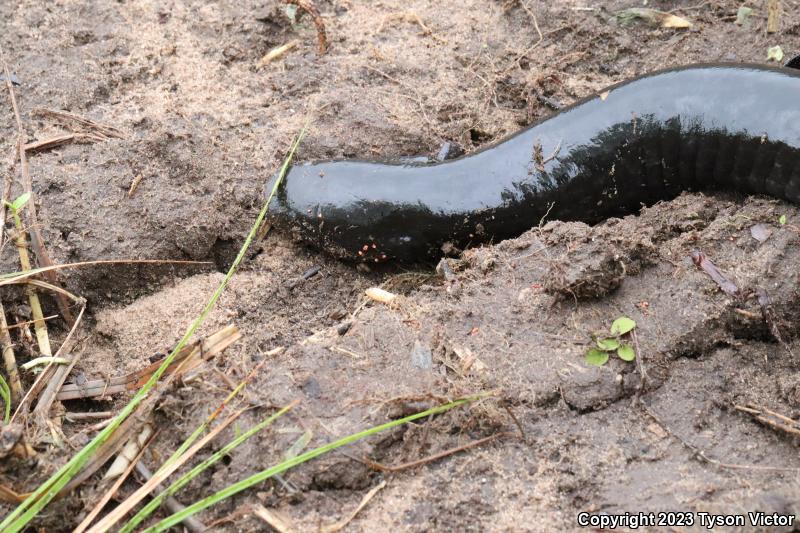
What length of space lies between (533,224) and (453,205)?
0.59m

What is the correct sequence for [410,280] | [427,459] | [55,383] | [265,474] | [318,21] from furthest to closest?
[318,21]
[410,280]
[55,383]
[427,459]
[265,474]

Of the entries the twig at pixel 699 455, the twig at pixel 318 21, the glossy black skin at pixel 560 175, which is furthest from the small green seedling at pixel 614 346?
the twig at pixel 318 21

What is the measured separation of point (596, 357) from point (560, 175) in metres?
1.89

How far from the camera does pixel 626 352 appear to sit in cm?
361

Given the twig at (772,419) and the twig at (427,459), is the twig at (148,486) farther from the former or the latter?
the twig at (772,419)

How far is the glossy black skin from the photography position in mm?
4969

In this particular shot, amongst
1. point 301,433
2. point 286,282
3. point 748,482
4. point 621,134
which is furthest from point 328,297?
point 748,482

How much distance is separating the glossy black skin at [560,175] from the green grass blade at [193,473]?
2.20m

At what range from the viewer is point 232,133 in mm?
5691

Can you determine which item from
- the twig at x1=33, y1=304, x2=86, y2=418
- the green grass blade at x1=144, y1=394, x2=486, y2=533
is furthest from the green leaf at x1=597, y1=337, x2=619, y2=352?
the twig at x1=33, y1=304, x2=86, y2=418

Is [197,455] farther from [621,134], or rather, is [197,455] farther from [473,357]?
[621,134]

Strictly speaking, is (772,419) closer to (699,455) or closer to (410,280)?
(699,455)

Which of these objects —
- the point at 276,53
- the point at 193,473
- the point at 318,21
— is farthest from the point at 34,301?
the point at 318,21

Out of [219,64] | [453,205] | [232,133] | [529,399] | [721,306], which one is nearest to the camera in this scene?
[529,399]
